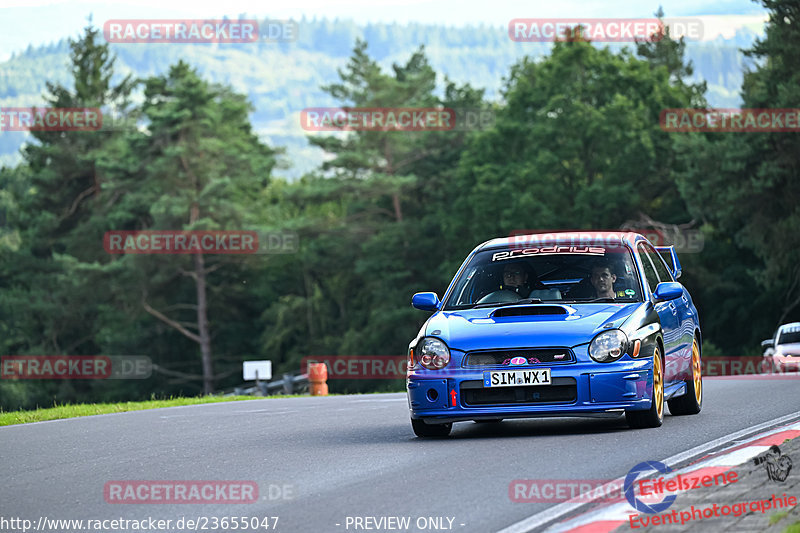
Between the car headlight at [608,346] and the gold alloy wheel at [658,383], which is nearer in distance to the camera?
the car headlight at [608,346]

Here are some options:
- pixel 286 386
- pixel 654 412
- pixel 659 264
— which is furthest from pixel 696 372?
pixel 286 386

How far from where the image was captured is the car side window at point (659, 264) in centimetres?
1320

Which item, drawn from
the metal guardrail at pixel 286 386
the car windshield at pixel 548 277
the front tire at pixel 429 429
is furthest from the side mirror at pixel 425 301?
the metal guardrail at pixel 286 386

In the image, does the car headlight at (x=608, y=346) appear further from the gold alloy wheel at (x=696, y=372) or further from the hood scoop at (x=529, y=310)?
the gold alloy wheel at (x=696, y=372)

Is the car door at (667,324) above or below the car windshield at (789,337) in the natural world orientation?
above

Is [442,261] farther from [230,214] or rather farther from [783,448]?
[783,448]

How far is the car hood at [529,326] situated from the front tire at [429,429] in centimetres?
85

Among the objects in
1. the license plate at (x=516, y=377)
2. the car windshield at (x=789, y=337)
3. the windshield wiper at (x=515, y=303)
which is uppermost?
the windshield wiper at (x=515, y=303)

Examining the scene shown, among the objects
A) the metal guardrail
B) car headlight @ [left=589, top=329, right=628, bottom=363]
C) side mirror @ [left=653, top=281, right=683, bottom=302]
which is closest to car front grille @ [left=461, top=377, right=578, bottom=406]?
car headlight @ [left=589, top=329, right=628, bottom=363]

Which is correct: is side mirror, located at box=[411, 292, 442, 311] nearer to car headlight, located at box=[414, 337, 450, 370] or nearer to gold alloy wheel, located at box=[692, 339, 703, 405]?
car headlight, located at box=[414, 337, 450, 370]

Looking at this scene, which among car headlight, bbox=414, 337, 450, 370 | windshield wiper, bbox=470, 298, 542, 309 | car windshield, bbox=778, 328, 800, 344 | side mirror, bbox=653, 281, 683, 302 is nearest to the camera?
car headlight, bbox=414, 337, 450, 370

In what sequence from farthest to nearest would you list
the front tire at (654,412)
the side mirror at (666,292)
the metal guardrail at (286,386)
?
the metal guardrail at (286,386), the side mirror at (666,292), the front tire at (654,412)

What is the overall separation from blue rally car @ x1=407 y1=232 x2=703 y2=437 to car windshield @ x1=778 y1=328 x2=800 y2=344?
23.8 metres

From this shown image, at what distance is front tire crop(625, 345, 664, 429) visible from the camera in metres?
11.2
